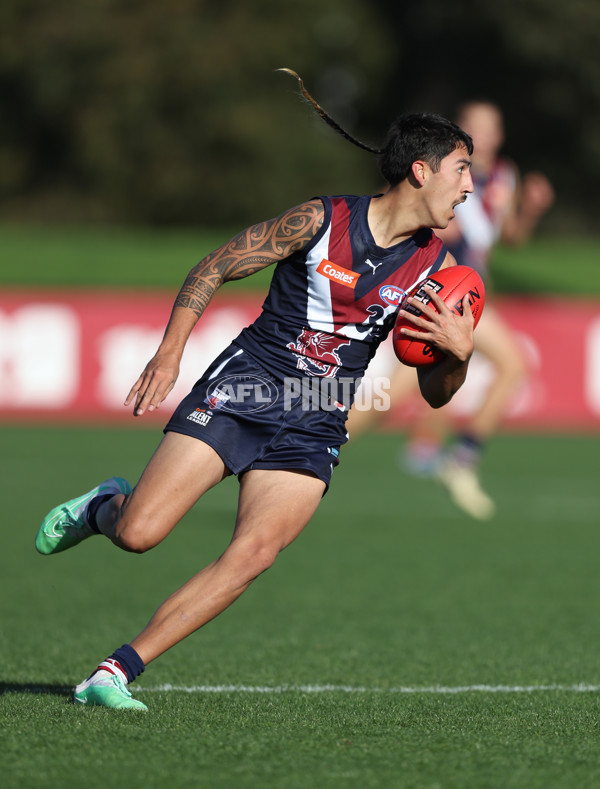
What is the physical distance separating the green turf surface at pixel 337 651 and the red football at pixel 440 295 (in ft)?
4.02

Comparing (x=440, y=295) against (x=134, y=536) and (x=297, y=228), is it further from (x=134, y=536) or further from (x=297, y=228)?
(x=134, y=536)

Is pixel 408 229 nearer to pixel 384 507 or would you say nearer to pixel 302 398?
pixel 302 398

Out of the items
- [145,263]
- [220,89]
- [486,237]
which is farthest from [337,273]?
[220,89]

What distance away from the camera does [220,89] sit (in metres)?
35.1

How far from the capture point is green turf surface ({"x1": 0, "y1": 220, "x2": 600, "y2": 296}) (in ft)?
70.4

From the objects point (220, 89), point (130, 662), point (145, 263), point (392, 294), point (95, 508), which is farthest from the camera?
point (220, 89)

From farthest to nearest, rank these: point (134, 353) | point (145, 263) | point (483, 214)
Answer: point (145, 263) → point (134, 353) → point (483, 214)

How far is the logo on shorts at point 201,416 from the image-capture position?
4.39 meters

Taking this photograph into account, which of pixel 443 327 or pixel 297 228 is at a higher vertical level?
pixel 297 228

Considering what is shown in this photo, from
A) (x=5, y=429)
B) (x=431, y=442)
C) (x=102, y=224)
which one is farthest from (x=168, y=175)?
(x=431, y=442)

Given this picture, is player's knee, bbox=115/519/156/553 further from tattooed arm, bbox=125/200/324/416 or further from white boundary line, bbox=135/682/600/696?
white boundary line, bbox=135/682/600/696

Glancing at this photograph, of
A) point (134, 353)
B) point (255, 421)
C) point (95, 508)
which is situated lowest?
point (95, 508)

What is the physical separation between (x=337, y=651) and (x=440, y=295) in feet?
6.01

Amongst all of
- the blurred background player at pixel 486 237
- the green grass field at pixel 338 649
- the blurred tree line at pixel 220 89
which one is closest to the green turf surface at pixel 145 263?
the blurred tree line at pixel 220 89
